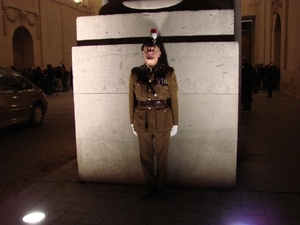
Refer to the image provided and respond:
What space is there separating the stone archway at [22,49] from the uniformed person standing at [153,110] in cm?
2498

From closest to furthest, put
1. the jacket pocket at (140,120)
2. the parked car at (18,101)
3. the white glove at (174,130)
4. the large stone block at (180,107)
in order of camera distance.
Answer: the jacket pocket at (140,120) < the white glove at (174,130) < the large stone block at (180,107) < the parked car at (18,101)

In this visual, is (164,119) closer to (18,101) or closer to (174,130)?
(174,130)

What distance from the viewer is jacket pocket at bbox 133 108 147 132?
4.62m

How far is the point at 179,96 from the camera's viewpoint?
506 centimetres

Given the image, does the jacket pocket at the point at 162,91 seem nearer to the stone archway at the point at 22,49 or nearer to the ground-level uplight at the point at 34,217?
the ground-level uplight at the point at 34,217

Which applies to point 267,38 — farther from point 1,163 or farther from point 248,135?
point 1,163

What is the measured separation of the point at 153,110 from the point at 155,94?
7.7 inches

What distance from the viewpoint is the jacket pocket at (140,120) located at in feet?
15.2

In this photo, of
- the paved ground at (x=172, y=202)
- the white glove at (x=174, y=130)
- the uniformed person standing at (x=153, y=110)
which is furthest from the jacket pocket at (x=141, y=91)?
the paved ground at (x=172, y=202)

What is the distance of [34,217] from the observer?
4.35 metres

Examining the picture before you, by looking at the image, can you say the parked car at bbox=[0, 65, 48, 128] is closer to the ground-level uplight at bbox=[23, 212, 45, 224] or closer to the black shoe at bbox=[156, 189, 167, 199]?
the ground-level uplight at bbox=[23, 212, 45, 224]

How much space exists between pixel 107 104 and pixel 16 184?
1.87 m

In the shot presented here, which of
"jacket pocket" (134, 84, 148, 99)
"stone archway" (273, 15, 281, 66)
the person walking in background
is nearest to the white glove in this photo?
"jacket pocket" (134, 84, 148, 99)

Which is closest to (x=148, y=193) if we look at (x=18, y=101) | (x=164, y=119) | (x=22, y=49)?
(x=164, y=119)
